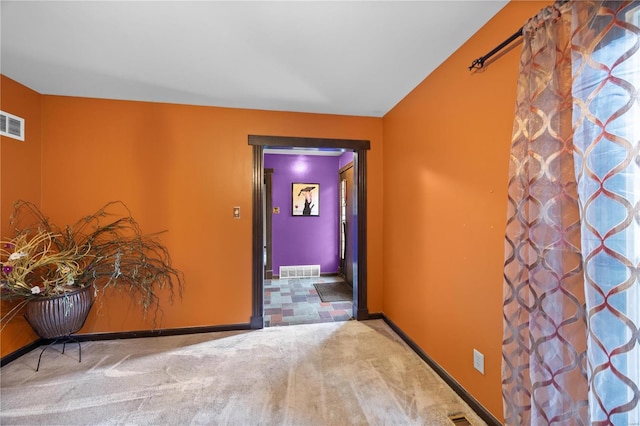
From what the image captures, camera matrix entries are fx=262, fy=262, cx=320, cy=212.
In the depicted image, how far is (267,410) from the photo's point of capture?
165cm

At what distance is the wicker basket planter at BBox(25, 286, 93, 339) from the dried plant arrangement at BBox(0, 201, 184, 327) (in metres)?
0.06

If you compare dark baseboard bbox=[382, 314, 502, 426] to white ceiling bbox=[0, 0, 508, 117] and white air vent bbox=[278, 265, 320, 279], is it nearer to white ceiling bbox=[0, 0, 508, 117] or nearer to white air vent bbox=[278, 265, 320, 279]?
white ceiling bbox=[0, 0, 508, 117]

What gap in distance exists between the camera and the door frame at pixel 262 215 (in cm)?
281

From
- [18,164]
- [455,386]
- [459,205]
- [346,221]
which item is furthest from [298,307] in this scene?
[18,164]

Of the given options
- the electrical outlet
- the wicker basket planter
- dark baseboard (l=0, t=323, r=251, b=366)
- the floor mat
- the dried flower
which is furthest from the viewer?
the floor mat

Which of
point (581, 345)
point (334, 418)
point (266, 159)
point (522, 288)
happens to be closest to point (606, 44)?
point (522, 288)

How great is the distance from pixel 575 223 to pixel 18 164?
3.76m

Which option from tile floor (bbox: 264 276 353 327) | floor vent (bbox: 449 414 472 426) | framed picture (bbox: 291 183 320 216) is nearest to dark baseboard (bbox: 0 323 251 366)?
tile floor (bbox: 264 276 353 327)

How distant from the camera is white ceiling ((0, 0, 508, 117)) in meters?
1.44

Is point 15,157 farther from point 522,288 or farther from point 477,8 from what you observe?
point 522,288

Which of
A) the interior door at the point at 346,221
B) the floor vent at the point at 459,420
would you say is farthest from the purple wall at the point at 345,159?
the floor vent at the point at 459,420

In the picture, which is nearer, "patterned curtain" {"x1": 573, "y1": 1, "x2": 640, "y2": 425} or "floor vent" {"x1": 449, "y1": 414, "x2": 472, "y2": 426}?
"patterned curtain" {"x1": 573, "y1": 1, "x2": 640, "y2": 425}

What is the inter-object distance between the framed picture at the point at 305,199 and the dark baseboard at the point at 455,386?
9.69 ft

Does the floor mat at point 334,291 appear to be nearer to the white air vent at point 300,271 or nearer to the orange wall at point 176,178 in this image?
the white air vent at point 300,271
